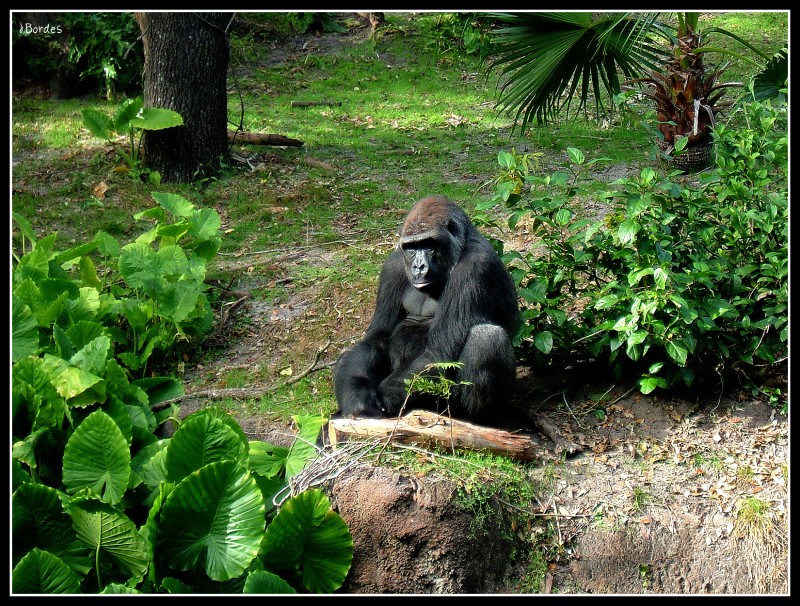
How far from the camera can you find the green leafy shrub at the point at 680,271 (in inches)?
210

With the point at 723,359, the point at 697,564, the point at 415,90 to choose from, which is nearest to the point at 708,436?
the point at 723,359

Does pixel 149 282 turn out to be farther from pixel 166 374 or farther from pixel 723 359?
pixel 723 359

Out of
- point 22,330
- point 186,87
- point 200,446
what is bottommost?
point 200,446

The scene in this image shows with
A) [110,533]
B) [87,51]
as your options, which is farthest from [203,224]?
[87,51]

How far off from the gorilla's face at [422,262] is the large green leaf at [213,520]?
155cm

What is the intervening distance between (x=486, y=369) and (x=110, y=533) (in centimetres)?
218

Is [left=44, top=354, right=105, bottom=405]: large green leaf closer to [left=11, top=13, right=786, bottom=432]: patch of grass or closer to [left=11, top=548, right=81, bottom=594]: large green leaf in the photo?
[left=11, top=548, right=81, bottom=594]: large green leaf

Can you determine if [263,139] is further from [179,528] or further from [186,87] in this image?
[179,528]

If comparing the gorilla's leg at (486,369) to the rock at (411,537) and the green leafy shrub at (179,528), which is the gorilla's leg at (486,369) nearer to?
the rock at (411,537)

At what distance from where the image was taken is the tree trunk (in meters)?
9.13

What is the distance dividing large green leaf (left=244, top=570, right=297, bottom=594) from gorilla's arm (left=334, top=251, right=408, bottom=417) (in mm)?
1169

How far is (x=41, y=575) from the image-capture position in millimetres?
4113

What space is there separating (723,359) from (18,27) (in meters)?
9.96

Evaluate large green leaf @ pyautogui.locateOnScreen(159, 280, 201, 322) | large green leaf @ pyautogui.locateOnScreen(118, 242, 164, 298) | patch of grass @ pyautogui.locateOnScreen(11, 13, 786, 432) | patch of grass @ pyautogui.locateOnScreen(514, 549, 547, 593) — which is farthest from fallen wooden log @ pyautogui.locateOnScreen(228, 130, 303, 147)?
patch of grass @ pyautogui.locateOnScreen(514, 549, 547, 593)
